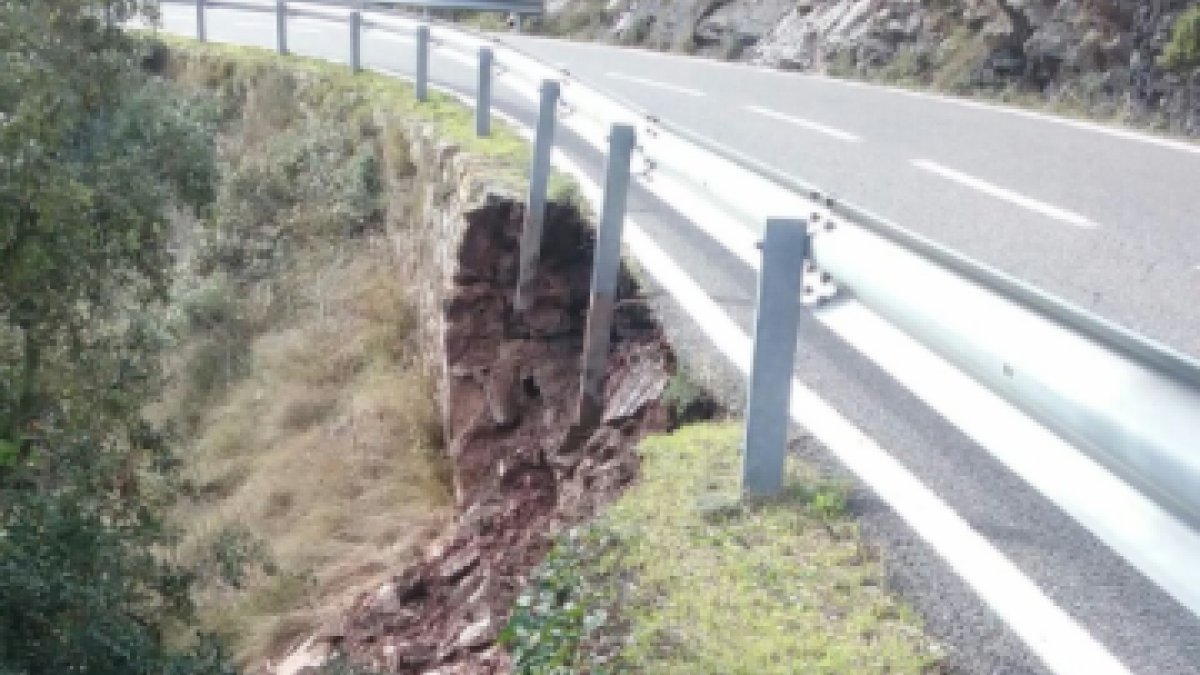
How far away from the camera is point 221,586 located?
24.6ft

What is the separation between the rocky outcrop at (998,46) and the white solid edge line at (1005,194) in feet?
13.0

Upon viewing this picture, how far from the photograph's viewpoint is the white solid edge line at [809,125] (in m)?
9.90

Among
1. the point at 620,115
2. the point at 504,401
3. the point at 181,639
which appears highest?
the point at 620,115

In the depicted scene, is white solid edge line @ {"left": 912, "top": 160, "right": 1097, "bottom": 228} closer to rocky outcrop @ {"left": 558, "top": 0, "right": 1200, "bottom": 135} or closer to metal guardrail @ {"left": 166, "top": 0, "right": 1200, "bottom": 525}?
metal guardrail @ {"left": 166, "top": 0, "right": 1200, "bottom": 525}

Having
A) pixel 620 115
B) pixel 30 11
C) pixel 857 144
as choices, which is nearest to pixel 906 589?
pixel 620 115

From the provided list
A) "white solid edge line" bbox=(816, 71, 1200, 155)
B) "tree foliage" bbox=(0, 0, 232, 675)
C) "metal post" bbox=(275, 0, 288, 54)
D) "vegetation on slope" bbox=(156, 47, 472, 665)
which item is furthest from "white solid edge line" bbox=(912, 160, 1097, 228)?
"metal post" bbox=(275, 0, 288, 54)

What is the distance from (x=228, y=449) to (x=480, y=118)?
3279 millimetres

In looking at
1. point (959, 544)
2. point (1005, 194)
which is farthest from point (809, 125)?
point (959, 544)

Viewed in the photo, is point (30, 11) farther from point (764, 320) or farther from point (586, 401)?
point (764, 320)

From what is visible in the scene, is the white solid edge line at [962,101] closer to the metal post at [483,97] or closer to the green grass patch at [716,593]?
the metal post at [483,97]

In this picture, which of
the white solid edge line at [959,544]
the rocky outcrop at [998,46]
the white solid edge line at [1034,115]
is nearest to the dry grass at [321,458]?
the white solid edge line at [959,544]

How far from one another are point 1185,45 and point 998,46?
2.85 m

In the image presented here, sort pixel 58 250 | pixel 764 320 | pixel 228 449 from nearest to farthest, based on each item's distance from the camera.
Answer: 1. pixel 764 320
2. pixel 58 250
3. pixel 228 449

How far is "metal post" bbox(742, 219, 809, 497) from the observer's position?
3.47m
